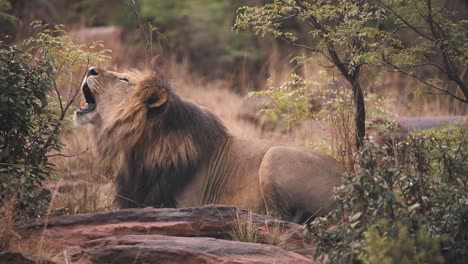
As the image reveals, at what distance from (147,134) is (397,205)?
3028 mm

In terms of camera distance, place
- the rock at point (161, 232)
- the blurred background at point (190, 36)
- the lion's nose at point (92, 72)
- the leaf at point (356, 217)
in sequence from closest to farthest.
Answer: the leaf at point (356, 217) → the rock at point (161, 232) → the lion's nose at point (92, 72) → the blurred background at point (190, 36)

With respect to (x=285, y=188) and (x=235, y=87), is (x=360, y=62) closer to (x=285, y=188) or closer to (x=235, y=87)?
(x=285, y=188)

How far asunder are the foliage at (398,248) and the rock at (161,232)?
43.7 inches

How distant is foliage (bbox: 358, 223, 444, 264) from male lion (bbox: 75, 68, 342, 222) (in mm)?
2342

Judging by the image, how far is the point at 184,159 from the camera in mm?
7367

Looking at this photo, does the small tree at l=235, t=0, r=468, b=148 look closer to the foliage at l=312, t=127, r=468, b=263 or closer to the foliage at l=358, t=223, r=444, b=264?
the foliage at l=312, t=127, r=468, b=263

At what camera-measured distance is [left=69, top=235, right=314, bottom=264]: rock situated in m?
5.36

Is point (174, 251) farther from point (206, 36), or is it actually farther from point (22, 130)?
point (206, 36)

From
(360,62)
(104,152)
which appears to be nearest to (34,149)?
(104,152)

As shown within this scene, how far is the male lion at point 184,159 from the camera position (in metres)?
7.12

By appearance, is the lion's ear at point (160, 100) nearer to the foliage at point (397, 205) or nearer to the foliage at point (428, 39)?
the foliage at point (428, 39)

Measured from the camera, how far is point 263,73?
1733cm

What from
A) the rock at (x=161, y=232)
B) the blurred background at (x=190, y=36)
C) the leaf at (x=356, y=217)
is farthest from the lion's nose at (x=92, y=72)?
the blurred background at (x=190, y=36)

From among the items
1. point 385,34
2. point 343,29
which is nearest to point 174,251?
point 343,29
